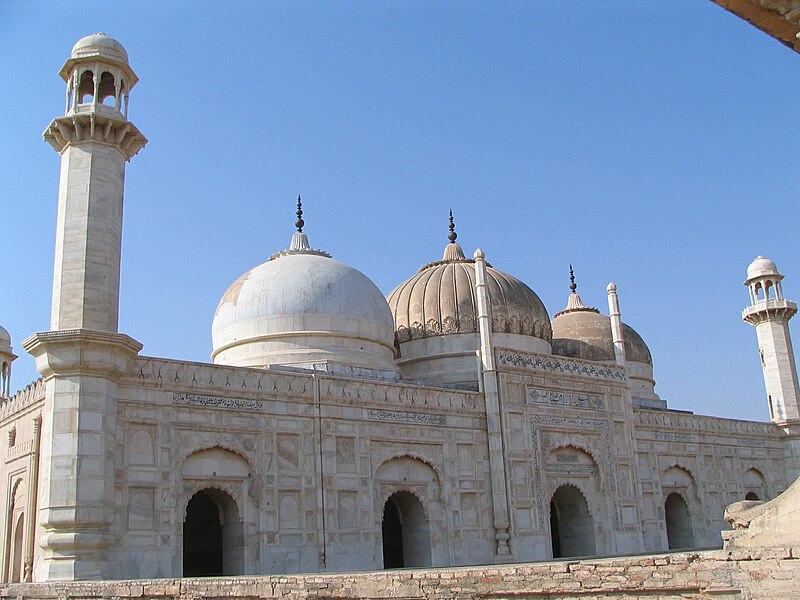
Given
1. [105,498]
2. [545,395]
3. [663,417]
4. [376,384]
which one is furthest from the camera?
[663,417]

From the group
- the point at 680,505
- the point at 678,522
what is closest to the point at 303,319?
the point at 680,505

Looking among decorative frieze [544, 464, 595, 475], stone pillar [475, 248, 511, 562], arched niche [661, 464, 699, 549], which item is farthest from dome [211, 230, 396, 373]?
arched niche [661, 464, 699, 549]

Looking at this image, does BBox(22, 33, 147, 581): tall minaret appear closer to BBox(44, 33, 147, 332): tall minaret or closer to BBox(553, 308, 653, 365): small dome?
BBox(44, 33, 147, 332): tall minaret

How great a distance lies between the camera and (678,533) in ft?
79.5

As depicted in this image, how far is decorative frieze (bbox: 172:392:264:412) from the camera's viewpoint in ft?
49.4

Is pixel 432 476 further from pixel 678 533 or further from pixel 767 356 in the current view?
pixel 767 356

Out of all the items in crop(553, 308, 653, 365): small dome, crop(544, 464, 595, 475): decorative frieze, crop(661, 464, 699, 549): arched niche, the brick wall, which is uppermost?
crop(553, 308, 653, 365): small dome

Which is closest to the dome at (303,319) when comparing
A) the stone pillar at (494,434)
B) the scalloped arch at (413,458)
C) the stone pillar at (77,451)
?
the stone pillar at (494,434)

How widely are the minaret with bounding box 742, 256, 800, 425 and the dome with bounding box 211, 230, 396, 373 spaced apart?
43.0ft

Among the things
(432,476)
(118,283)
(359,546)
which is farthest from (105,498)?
(432,476)

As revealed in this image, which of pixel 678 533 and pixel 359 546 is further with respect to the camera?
pixel 678 533

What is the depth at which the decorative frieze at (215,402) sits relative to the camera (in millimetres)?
15070

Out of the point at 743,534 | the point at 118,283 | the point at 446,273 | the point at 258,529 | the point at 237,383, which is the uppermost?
the point at 446,273

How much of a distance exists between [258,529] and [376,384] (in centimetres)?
383
